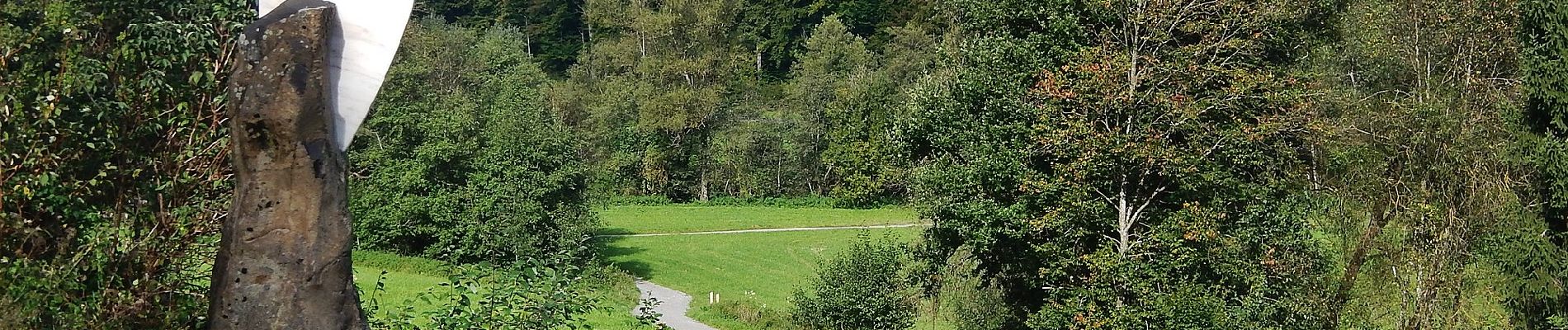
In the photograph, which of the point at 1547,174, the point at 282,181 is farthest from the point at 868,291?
the point at 282,181

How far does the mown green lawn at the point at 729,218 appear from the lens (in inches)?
1967

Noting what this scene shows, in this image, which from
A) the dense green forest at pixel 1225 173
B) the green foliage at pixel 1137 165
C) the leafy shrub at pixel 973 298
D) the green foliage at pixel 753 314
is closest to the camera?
the dense green forest at pixel 1225 173

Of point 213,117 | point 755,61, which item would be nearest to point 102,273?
point 213,117

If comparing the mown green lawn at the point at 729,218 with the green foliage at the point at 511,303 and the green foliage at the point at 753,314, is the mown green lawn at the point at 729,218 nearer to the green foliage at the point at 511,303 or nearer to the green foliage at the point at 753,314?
the green foliage at the point at 753,314

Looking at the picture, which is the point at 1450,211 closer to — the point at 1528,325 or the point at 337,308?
the point at 1528,325

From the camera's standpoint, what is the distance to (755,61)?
2844 inches

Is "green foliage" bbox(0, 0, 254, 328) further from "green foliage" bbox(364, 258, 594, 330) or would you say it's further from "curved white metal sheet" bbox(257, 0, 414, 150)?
"curved white metal sheet" bbox(257, 0, 414, 150)

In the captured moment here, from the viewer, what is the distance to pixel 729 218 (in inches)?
2108

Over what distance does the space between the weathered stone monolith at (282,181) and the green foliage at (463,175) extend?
1038 inches

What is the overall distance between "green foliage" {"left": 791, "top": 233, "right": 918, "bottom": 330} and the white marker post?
62.3 feet

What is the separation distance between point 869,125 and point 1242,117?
38.9 metres

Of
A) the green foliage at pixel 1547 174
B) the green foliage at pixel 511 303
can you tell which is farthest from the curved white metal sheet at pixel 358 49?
the green foliage at pixel 1547 174

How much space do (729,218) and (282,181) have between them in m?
49.3

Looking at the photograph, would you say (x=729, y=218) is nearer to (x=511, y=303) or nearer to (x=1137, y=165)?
(x=1137, y=165)
